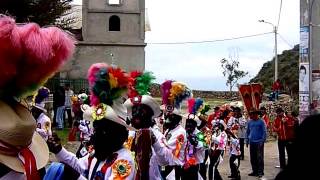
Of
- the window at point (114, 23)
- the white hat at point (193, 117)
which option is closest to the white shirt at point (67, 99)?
the white hat at point (193, 117)

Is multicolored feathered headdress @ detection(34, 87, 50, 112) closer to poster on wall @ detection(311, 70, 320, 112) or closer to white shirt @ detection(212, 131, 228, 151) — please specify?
white shirt @ detection(212, 131, 228, 151)

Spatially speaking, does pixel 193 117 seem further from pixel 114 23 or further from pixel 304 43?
pixel 114 23

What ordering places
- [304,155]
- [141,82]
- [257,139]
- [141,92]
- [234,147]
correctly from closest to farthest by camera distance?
1. [304,155]
2. [141,92]
3. [141,82]
4. [234,147]
5. [257,139]

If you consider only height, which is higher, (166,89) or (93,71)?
(93,71)

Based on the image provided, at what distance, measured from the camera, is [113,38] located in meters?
44.4

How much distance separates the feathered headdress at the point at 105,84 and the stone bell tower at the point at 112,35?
37918mm

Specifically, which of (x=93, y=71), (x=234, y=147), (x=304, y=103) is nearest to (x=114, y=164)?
(x=93, y=71)

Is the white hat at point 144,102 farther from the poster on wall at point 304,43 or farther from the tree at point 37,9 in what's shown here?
the tree at point 37,9

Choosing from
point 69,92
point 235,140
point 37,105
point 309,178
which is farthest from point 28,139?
point 69,92

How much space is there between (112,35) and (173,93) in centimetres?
3462

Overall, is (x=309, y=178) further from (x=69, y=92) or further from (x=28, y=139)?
(x=69, y=92)

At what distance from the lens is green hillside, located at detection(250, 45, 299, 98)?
4862 cm

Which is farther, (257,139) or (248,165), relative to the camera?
(248,165)

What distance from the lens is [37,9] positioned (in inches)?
872
